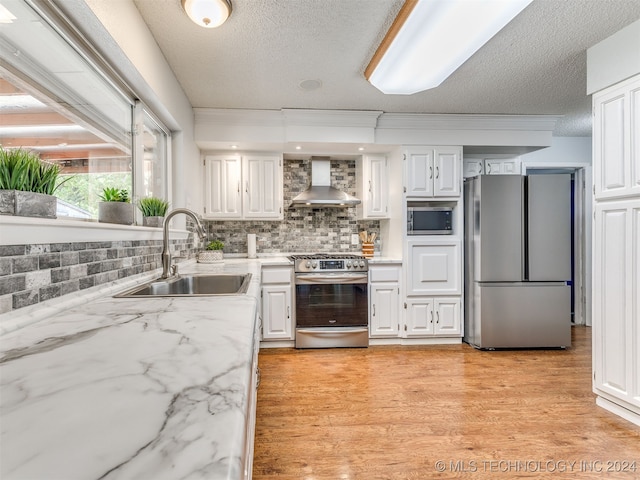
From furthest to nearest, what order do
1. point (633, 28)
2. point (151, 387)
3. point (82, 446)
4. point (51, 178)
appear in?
1. point (633, 28)
2. point (51, 178)
3. point (151, 387)
4. point (82, 446)

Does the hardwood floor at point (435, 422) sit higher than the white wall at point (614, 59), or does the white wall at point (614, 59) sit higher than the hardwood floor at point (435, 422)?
the white wall at point (614, 59)

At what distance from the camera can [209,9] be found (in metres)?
1.74

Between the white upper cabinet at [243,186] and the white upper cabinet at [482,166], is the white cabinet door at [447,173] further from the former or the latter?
the white upper cabinet at [243,186]

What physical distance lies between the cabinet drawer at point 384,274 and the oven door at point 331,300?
0.32ft

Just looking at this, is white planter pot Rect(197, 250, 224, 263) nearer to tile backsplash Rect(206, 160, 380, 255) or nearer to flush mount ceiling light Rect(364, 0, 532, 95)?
tile backsplash Rect(206, 160, 380, 255)

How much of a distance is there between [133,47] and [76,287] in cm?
123

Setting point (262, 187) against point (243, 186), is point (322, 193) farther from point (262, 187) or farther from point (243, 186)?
point (243, 186)

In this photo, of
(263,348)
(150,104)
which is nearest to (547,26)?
(150,104)

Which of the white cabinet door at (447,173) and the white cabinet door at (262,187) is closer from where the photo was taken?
the white cabinet door at (447,173)

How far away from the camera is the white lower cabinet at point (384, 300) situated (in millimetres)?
3520

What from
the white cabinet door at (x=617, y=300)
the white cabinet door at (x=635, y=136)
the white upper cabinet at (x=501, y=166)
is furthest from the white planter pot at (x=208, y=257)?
the white upper cabinet at (x=501, y=166)

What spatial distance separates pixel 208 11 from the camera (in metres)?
→ 1.75

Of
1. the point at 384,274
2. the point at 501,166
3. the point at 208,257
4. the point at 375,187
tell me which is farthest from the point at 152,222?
the point at 501,166

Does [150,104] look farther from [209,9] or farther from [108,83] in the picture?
[209,9]
